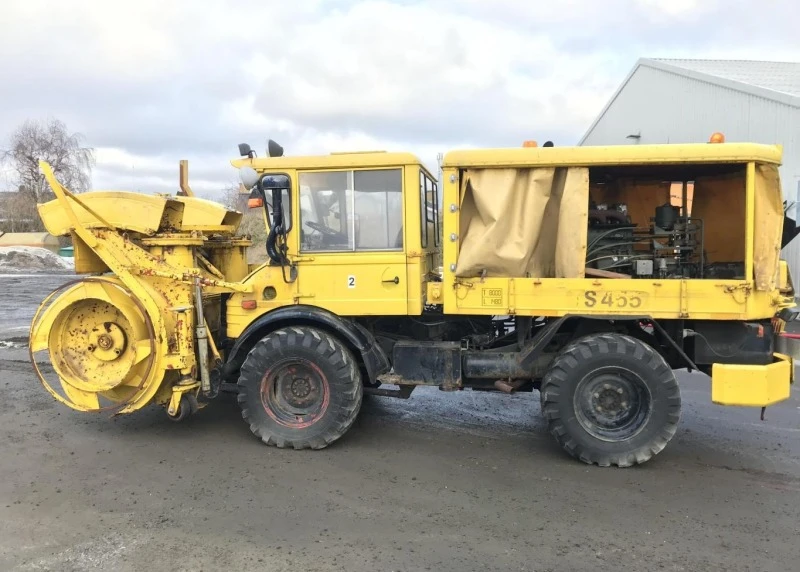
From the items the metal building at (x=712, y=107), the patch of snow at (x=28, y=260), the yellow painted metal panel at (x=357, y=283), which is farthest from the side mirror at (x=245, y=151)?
the patch of snow at (x=28, y=260)

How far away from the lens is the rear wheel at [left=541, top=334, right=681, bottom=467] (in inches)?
182

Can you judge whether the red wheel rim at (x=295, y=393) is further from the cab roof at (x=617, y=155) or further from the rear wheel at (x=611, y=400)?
the cab roof at (x=617, y=155)

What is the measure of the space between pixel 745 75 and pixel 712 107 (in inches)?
99.7

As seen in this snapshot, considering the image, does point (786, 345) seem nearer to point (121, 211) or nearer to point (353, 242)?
point (353, 242)

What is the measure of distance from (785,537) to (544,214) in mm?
2753

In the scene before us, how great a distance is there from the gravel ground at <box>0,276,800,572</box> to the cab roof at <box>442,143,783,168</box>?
240 centimetres

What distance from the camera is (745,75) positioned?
53.8ft

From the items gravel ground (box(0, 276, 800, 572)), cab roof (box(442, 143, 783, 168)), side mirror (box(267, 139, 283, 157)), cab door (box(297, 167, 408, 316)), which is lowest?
gravel ground (box(0, 276, 800, 572))

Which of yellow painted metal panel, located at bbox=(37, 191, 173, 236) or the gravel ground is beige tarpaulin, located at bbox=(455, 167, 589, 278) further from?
yellow painted metal panel, located at bbox=(37, 191, 173, 236)

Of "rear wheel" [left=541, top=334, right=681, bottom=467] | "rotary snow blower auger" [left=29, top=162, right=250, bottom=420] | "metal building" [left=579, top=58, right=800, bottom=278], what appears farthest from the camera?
"metal building" [left=579, top=58, right=800, bottom=278]

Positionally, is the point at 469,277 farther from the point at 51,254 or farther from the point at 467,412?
the point at 51,254

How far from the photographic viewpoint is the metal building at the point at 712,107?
41.2 ft

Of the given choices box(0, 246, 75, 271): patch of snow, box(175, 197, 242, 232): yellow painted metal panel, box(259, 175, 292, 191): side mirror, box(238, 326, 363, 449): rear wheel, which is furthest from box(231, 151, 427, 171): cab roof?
box(0, 246, 75, 271): patch of snow

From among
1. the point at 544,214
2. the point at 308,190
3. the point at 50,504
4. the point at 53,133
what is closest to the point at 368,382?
the point at 308,190
